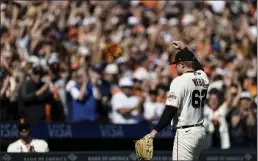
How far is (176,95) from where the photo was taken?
8664mm

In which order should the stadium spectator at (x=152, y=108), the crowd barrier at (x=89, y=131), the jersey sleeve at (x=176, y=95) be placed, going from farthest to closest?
the stadium spectator at (x=152, y=108) → the crowd barrier at (x=89, y=131) → the jersey sleeve at (x=176, y=95)

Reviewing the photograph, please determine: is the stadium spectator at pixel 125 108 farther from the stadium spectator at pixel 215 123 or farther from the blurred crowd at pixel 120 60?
the stadium spectator at pixel 215 123

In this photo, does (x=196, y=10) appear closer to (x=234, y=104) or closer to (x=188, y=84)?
(x=234, y=104)

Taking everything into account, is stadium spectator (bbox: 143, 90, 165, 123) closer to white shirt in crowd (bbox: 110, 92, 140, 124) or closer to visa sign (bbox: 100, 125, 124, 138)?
white shirt in crowd (bbox: 110, 92, 140, 124)

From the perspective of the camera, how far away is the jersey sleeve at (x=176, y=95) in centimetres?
864

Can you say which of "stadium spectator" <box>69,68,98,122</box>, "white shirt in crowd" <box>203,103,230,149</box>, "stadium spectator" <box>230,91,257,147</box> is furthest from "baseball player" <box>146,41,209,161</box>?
"stadium spectator" <box>69,68,98,122</box>

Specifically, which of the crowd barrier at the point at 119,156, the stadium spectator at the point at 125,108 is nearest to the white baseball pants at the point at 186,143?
the crowd barrier at the point at 119,156

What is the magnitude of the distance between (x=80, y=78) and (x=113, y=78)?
151 centimetres

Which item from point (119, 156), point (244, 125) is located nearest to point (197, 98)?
point (119, 156)

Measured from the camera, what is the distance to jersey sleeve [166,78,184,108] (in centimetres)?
864

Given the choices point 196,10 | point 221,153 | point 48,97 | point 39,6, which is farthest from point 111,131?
point 196,10

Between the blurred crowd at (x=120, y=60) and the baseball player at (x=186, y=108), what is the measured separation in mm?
3661

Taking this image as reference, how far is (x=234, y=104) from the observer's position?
15.3 meters

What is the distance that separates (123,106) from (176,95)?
6477 mm
